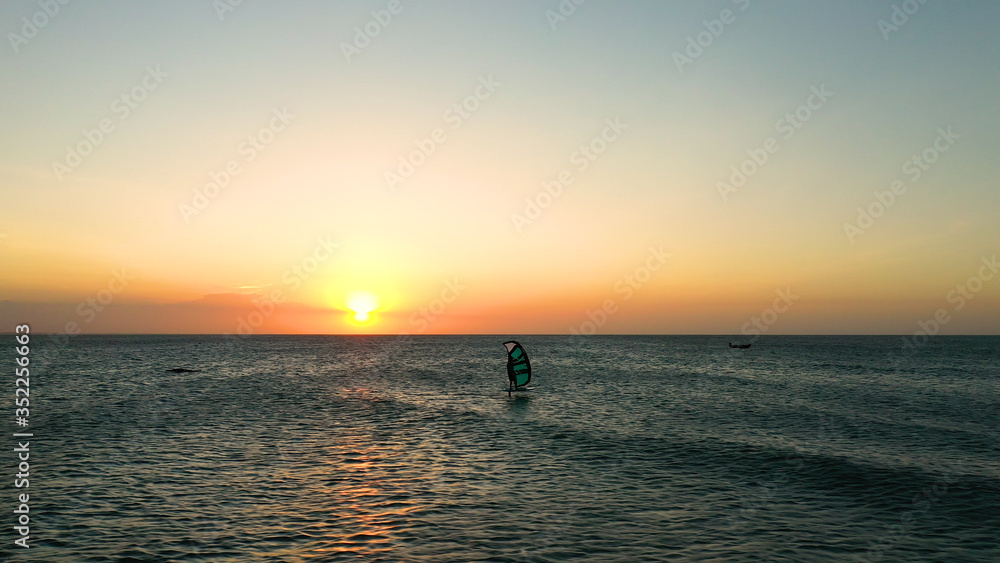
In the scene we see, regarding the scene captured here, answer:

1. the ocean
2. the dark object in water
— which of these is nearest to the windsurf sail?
the dark object in water

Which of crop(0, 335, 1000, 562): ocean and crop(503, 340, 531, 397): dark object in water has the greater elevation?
crop(503, 340, 531, 397): dark object in water

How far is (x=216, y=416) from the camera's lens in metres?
41.1

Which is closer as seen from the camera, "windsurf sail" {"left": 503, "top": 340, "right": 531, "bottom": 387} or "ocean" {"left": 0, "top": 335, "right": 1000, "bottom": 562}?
"ocean" {"left": 0, "top": 335, "right": 1000, "bottom": 562}

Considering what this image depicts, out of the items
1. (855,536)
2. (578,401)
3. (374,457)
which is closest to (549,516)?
(855,536)

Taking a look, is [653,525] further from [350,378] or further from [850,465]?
[350,378]

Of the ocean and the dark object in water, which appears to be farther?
the dark object in water

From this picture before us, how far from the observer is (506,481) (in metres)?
23.4

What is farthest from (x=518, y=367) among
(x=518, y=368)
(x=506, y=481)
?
(x=506, y=481)

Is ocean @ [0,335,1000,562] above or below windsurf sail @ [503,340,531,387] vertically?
below

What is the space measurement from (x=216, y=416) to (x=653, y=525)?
3320 centimetres

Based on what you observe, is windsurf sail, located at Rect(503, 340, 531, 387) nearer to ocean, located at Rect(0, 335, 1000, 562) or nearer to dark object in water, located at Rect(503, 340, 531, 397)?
dark object in water, located at Rect(503, 340, 531, 397)

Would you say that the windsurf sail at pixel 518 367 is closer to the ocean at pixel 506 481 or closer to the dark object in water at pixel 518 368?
the dark object in water at pixel 518 368

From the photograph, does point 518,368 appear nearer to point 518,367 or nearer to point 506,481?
point 518,367

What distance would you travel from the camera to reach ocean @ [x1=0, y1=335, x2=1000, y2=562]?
16.4 m
